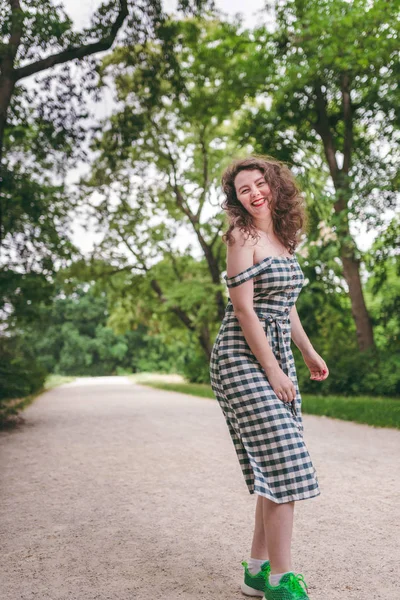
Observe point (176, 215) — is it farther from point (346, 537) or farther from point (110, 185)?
point (346, 537)

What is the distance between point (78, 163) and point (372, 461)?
28.8ft

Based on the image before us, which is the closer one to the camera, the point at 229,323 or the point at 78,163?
the point at 229,323

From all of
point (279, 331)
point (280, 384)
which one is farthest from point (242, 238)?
point (280, 384)

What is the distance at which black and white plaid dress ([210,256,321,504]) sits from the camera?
8.94 ft

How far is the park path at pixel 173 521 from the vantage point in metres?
3.22

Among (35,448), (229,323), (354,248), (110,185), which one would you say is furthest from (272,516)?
(110,185)

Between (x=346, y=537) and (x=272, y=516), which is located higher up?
(x=272, y=516)

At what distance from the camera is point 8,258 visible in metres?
13.2

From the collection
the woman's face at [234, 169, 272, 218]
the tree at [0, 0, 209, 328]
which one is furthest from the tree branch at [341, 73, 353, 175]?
the woman's face at [234, 169, 272, 218]

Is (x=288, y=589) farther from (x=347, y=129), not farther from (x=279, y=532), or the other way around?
(x=347, y=129)

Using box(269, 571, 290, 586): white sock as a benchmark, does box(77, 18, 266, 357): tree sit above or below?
above

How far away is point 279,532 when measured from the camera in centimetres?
273

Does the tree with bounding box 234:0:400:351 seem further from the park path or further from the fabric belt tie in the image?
the fabric belt tie

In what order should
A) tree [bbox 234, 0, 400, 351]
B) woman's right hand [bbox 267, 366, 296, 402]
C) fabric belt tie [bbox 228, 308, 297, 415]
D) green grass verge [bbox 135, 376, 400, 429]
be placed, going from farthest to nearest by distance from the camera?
tree [bbox 234, 0, 400, 351] → green grass verge [bbox 135, 376, 400, 429] → fabric belt tie [bbox 228, 308, 297, 415] → woman's right hand [bbox 267, 366, 296, 402]
